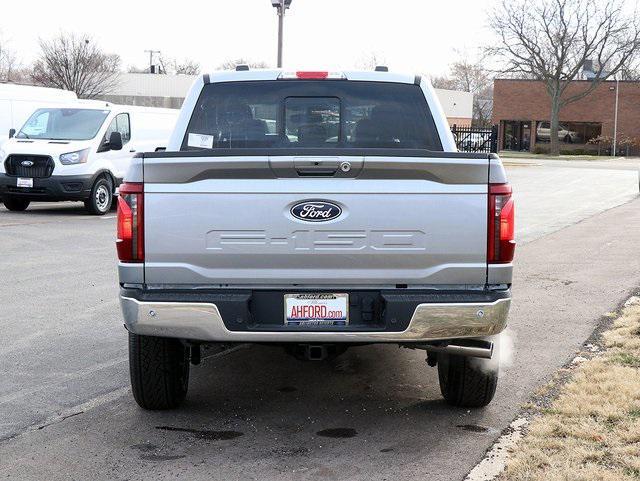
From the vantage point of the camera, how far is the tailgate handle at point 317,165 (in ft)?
15.3

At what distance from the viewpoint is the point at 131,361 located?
17.2 ft

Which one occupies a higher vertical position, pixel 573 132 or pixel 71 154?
pixel 573 132

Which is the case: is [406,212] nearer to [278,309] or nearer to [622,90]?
[278,309]

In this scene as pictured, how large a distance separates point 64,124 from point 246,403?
Result: 13835mm

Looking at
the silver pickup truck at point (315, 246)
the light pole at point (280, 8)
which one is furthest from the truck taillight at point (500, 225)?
the light pole at point (280, 8)

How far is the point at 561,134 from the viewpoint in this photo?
73.8 meters

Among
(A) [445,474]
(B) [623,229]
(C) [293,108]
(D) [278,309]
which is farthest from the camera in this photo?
(B) [623,229]

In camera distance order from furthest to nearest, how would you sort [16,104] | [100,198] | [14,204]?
[16,104] → [14,204] → [100,198]

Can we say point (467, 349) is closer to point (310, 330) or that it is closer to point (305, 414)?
point (310, 330)

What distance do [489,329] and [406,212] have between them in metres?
0.77

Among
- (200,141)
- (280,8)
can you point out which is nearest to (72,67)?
(280,8)

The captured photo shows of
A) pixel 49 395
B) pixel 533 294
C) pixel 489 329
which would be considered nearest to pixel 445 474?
pixel 489 329

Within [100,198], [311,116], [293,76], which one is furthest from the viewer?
[100,198]

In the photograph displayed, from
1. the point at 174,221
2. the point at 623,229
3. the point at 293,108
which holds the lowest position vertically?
the point at 623,229
